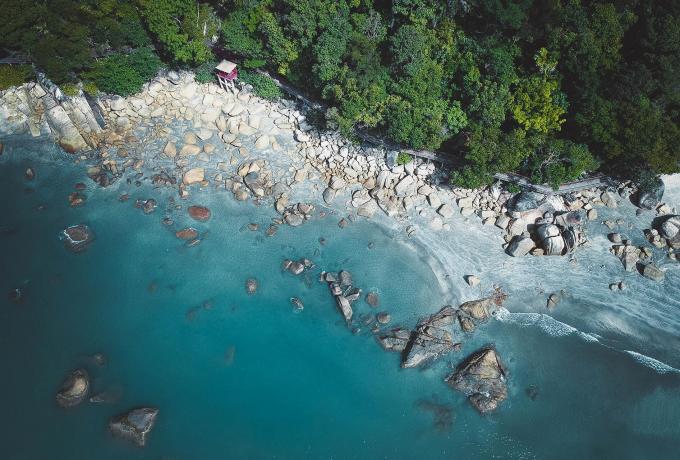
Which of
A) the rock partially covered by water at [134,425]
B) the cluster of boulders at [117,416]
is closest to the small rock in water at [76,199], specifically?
the cluster of boulders at [117,416]

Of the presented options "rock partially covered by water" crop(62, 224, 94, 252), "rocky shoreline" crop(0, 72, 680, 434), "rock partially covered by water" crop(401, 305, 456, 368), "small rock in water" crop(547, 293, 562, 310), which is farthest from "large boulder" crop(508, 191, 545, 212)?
"rock partially covered by water" crop(62, 224, 94, 252)

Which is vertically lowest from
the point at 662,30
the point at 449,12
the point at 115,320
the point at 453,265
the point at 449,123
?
the point at 115,320

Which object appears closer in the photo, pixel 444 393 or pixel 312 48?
pixel 444 393

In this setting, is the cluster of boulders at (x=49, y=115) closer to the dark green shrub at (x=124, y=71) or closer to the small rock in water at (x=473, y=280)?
the dark green shrub at (x=124, y=71)

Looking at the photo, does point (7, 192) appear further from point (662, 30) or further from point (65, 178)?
point (662, 30)

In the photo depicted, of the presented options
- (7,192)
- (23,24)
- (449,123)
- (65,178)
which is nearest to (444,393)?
(449,123)

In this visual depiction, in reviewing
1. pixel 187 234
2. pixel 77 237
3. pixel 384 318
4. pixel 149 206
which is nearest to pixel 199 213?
pixel 187 234
